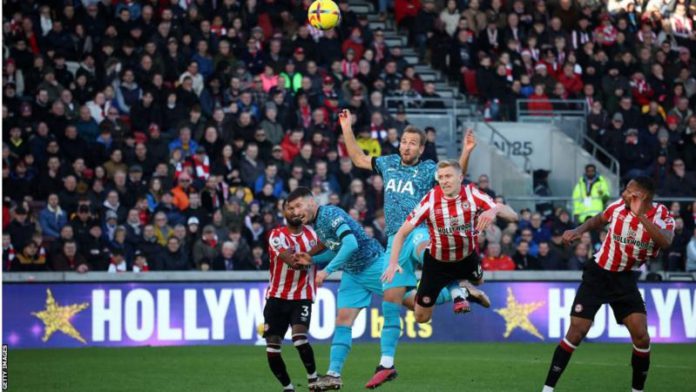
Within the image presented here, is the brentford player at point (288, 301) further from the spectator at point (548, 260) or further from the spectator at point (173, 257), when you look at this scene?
the spectator at point (548, 260)

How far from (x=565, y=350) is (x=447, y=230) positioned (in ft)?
4.63

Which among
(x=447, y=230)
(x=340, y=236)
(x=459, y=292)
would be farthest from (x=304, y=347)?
(x=447, y=230)

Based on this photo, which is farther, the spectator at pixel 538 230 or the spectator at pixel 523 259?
the spectator at pixel 538 230

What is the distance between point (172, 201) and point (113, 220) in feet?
3.86

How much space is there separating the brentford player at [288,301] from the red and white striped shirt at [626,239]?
8.44 feet

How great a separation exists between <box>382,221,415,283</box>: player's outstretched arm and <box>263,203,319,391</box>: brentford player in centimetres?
85

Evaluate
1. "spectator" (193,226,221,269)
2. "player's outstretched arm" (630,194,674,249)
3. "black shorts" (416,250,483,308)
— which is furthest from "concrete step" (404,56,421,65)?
"player's outstretched arm" (630,194,674,249)

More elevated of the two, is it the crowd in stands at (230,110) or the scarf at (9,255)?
the crowd in stands at (230,110)

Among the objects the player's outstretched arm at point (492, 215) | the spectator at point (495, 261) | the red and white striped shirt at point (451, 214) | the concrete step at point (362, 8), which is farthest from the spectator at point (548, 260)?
the player's outstretched arm at point (492, 215)

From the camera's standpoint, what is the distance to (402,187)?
36.5ft

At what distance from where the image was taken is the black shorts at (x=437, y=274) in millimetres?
10641

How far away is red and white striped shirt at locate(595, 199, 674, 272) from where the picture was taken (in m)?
10.2

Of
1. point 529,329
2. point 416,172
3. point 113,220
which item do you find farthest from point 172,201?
point 416,172

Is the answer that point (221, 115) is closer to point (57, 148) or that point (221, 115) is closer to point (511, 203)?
point (57, 148)
